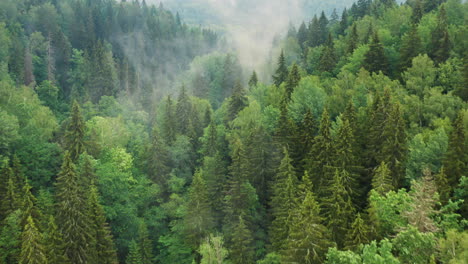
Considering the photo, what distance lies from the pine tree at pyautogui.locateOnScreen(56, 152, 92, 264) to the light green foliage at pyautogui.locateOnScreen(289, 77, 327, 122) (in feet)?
99.9

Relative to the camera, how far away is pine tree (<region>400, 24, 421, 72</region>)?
215 ft

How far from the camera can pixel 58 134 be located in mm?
71188

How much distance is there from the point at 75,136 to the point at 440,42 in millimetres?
58102

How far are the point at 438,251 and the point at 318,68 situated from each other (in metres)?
54.7

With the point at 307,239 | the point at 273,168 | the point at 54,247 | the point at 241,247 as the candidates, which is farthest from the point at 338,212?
the point at 54,247

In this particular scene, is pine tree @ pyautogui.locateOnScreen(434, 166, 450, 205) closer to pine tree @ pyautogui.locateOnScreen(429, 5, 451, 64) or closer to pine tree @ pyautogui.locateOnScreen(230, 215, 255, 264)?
pine tree @ pyautogui.locateOnScreen(230, 215, 255, 264)

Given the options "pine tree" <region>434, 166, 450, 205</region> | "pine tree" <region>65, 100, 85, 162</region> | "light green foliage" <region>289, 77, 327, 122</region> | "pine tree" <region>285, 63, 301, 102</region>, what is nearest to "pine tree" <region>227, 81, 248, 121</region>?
"pine tree" <region>285, 63, 301, 102</region>

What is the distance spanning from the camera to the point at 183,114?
7944 centimetres

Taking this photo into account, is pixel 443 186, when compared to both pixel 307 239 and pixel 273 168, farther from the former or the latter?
pixel 273 168

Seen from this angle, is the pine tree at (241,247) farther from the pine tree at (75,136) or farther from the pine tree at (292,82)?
the pine tree at (292,82)

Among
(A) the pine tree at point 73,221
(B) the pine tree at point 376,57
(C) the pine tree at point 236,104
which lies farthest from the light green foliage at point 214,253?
(B) the pine tree at point 376,57

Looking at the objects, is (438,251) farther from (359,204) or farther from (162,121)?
(162,121)

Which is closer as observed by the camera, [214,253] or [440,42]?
[214,253]

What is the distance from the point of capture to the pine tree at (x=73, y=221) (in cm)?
4391
